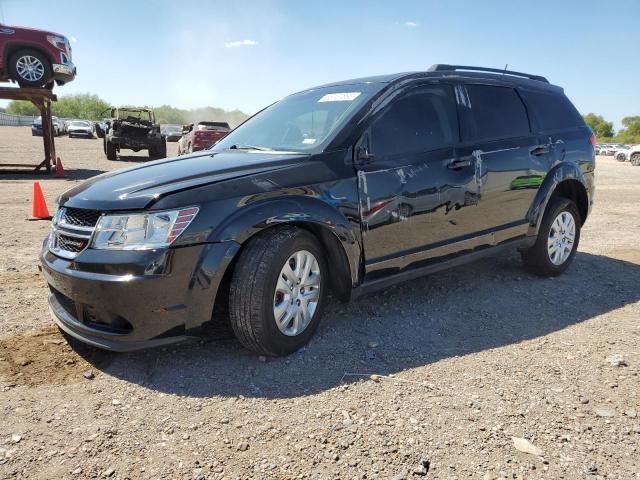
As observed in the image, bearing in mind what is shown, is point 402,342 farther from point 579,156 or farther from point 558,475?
point 579,156

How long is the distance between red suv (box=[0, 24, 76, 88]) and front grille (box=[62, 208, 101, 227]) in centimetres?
1178

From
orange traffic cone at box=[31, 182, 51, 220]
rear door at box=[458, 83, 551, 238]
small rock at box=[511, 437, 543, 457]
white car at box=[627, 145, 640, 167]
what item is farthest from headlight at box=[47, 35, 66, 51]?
white car at box=[627, 145, 640, 167]

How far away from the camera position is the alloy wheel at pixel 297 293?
3.06 metres

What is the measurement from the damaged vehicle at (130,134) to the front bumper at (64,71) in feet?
18.4

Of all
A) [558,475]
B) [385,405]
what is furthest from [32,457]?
[558,475]

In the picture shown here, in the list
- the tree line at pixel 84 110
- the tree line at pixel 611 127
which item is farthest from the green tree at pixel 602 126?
the tree line at pixel 84 110

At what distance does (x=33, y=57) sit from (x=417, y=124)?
12.4 metres

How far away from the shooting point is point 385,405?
267cm

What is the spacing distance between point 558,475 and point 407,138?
2.34 metres

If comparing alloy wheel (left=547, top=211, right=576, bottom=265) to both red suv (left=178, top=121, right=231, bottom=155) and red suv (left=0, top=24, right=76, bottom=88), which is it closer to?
red suv (left=0, top=24, right=76, bottom=88)

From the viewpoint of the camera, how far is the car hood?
2791 millimetres

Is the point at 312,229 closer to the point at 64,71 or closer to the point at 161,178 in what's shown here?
the point at 161,178

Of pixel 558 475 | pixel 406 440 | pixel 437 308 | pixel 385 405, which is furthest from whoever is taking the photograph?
pixel 437 308

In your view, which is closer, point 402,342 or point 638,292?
point 402,342
